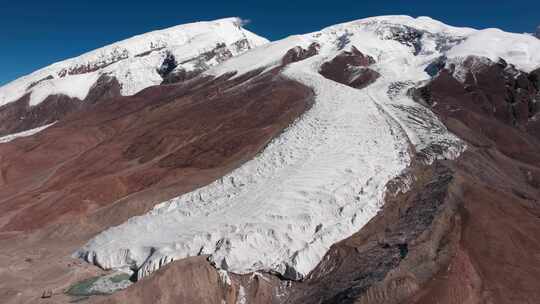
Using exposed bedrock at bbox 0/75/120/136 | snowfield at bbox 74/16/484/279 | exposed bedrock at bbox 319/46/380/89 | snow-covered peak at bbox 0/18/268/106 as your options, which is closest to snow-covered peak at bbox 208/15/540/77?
exposed bedrock at bbox 319/46/380/89

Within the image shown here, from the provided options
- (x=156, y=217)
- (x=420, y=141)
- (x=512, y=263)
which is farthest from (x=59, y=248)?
(x=420, y=141)

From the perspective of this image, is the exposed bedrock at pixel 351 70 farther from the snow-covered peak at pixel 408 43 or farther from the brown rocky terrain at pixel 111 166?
the brown rocky terrain at pixel 111 166

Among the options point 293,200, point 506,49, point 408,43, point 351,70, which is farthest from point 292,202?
point 408,43

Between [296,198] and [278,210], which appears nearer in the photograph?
[278,210]

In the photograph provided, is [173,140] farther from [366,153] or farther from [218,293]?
[218,293]

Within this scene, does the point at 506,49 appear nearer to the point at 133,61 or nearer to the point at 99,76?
the point at 133,61

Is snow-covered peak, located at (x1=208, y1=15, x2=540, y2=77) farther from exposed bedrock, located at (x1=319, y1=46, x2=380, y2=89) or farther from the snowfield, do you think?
the snowfield
